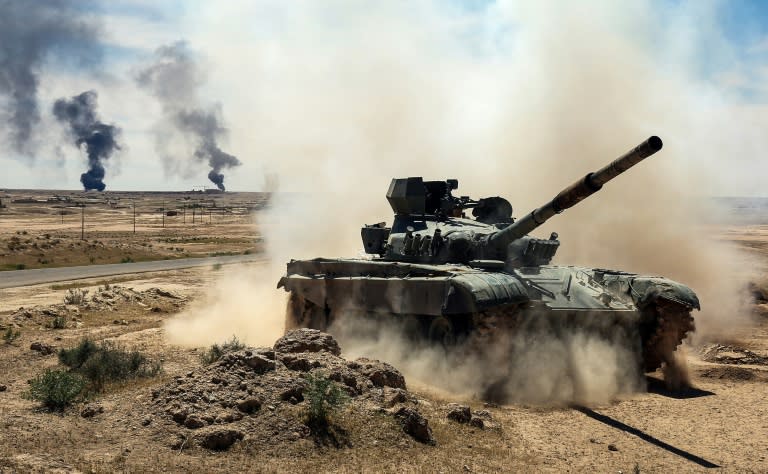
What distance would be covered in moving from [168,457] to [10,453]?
1.55 meters

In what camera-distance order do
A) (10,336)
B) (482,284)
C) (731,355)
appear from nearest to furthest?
(482,284) < (731,355) < (10,336)

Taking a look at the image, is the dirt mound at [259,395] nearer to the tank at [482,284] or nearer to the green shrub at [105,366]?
the tank at [482,284]

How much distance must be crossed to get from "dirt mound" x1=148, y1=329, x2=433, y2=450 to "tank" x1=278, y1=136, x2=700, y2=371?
2538mm

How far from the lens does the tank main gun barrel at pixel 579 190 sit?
12.0 meters

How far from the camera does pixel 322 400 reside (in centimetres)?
936

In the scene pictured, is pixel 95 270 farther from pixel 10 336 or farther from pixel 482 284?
pixel 482 284

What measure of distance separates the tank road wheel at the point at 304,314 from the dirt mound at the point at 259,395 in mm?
6004

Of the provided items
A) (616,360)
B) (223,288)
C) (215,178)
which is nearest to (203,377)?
(616,360)

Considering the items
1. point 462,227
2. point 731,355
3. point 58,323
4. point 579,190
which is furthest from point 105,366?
point 731,355

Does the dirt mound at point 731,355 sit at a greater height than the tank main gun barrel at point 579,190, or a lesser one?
lesser

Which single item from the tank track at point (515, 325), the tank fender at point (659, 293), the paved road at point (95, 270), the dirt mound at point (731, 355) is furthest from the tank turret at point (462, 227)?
the paved road at point (95, 270)

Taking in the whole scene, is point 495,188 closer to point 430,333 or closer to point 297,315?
point 297,315

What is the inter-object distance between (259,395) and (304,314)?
351 inches

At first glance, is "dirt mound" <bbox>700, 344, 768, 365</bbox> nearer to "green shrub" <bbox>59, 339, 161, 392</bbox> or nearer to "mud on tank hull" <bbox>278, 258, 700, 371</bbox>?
"mud on tank hull" <bbox>278, 258, 700, 371</bbox>
